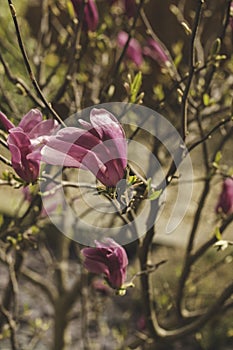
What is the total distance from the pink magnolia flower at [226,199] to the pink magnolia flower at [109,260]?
44 cm

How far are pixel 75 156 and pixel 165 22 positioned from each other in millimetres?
5032

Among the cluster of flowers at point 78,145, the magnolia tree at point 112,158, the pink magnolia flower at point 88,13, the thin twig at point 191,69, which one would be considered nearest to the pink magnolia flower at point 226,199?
the magnolia tree at point 112,158

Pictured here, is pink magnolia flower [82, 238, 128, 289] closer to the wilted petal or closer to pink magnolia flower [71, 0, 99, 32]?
the wilted petal

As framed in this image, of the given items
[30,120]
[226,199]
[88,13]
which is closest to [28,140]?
[30,120]

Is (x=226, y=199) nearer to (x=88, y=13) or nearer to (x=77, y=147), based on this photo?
(x=88, y=13)

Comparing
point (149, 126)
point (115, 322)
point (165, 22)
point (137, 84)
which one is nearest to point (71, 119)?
point (137, 84)

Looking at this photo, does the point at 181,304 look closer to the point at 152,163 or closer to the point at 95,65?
the point at 152,163

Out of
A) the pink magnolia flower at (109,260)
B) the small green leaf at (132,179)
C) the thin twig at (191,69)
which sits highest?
the thin twig at (191,69)

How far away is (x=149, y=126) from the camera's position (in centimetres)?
172

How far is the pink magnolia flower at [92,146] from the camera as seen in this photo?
0.78 m

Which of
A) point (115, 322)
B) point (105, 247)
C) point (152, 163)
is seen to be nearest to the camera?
point (105, 247)

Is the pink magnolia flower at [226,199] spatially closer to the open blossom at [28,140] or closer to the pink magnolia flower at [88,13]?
the pink magnolia flower at [88,13]

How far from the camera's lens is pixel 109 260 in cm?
96

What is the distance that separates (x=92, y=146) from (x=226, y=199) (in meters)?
0.66
